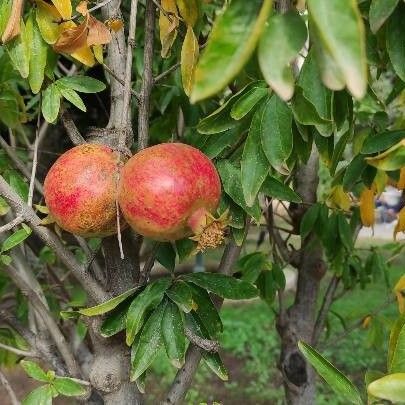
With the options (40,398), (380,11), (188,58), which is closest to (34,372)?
(40,398)

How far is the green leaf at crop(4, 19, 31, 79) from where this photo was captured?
3.34ft

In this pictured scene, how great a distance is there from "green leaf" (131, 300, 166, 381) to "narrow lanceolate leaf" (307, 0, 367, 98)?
25.3 inches

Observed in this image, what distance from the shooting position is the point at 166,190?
2.79 ft

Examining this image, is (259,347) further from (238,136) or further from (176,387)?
(238,136)

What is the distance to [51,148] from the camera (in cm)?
436

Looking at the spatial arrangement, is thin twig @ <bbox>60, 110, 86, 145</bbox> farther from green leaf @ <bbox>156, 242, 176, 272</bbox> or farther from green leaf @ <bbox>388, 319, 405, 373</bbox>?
green leaf @ <bbox>388, 319, 405, 373</bbox>

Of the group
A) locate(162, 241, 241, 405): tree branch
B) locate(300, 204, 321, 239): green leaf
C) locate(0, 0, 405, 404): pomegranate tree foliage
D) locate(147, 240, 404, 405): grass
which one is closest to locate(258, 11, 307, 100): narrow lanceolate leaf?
locate(0, 0, 405, 404): pomegranate tree foliage

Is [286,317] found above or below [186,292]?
below

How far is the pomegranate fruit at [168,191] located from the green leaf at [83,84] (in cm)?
29

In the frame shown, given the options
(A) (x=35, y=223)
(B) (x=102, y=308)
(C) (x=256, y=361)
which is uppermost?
(A) (x=35, y=223)

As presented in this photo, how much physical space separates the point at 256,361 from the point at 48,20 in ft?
12.5

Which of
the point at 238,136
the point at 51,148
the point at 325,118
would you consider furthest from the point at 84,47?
the point at 51,148

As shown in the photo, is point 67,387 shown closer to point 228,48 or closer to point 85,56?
point 85,56

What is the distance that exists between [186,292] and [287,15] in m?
0.58
